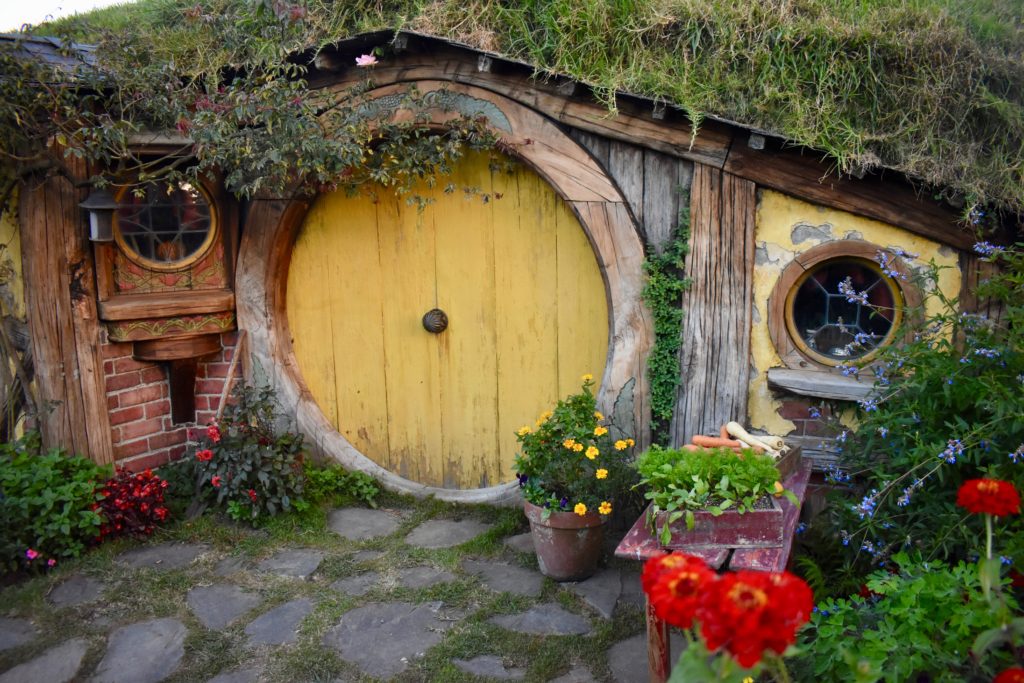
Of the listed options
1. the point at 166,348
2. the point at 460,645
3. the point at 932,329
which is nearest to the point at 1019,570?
the point at 932,329

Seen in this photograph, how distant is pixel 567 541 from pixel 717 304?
1.37m

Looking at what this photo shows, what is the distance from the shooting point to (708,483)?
2.98m

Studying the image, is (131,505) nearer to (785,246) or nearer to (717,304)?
(717,304)

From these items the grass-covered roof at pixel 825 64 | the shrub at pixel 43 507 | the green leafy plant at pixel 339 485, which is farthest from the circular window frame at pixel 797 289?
the shrub at pixel 43 507

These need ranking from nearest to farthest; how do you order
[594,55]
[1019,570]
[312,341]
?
[1019,570], [594,55], [312,341]

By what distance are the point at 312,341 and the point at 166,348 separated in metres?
0.88

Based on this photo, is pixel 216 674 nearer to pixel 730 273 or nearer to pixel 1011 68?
pixel 730 273

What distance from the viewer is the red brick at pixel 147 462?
5.05m

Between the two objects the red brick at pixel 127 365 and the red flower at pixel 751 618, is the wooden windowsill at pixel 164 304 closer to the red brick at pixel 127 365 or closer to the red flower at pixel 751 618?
the red brick at pixel 127 365

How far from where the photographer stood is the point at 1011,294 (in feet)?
11.0

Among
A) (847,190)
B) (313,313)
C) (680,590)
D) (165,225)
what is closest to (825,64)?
(847,190)

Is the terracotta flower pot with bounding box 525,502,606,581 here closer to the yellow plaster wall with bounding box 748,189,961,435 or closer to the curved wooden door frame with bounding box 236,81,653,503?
the curved wooden door frame with bounding box 236,81,653,503

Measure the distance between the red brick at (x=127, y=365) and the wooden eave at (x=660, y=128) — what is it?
2.06m

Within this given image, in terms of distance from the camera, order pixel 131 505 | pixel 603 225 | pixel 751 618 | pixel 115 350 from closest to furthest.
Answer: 1. pixel 751 618
2. pixel 603 225
3. pixel 131 505
4. pixel 115 350
